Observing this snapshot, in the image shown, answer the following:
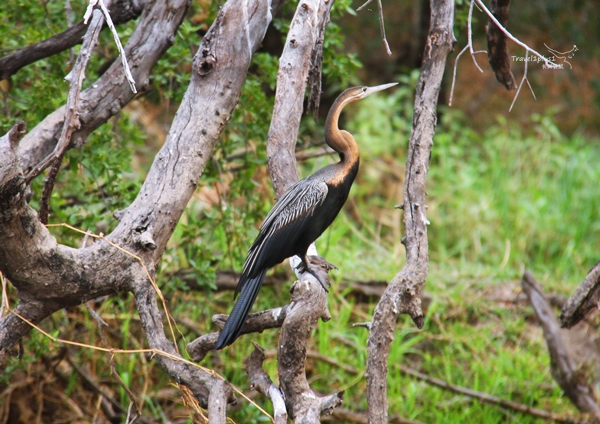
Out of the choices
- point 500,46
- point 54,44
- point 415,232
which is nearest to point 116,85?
point 54,44

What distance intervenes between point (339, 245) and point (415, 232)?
3097mm

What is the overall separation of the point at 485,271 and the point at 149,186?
135 inches

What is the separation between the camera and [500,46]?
2936 millimetres

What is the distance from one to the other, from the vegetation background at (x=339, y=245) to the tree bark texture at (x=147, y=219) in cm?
60

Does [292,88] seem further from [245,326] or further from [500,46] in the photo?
[500,46]

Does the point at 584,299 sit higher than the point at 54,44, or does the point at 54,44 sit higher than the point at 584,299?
the point at 54,44

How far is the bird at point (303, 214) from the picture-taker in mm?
2521

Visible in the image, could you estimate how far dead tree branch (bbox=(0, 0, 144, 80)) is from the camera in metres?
2.78

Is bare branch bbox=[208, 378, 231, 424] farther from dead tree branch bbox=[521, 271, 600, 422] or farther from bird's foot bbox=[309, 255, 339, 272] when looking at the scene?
dead tree branch bbox=[521, 271, 600, 422]

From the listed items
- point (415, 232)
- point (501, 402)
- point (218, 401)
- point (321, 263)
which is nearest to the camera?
point (218, 401)

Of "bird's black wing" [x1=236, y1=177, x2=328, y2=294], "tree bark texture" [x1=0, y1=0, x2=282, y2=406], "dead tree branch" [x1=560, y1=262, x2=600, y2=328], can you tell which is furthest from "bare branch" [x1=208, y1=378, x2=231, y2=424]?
"dead tree branch" [x1=560, y1=262, x2=600, y2=328]

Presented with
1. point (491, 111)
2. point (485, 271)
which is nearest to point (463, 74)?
point (491, 111)

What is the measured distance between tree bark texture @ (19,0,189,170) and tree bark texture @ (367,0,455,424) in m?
1.06

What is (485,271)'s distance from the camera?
200 inches
